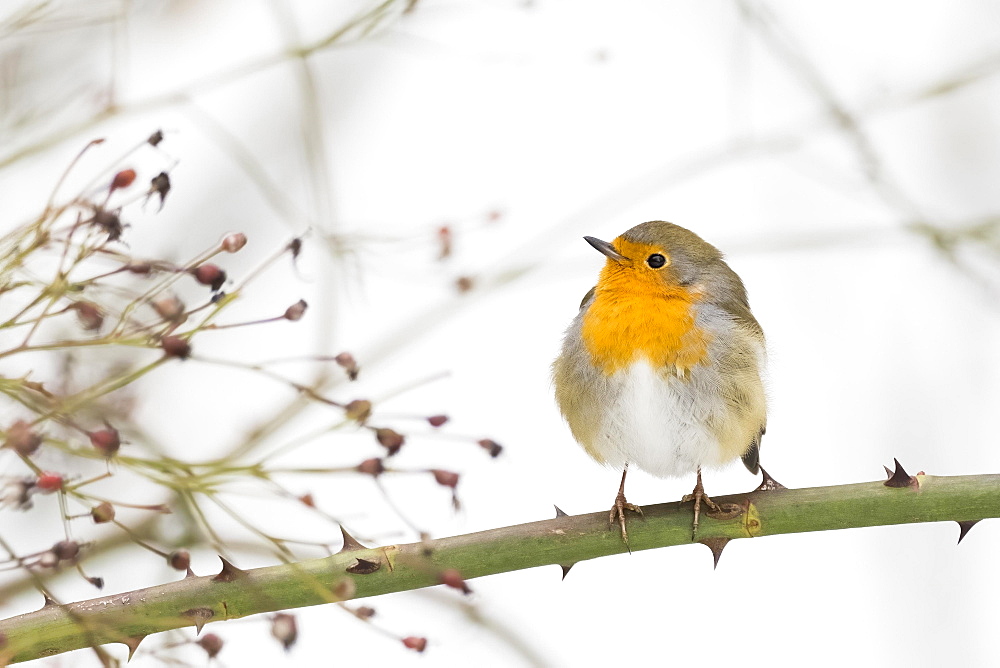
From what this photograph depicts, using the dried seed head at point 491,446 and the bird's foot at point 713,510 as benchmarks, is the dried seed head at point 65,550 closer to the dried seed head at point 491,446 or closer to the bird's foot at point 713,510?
the dried seed head at point 491,446

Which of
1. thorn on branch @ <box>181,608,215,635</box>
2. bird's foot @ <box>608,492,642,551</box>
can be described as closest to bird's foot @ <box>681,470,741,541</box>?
bird's foot @ <box>608,492,642,551</box>

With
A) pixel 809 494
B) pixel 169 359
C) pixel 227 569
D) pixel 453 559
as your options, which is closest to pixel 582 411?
pixel 809 494

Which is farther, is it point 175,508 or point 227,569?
point 175,508

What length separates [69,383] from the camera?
149cm

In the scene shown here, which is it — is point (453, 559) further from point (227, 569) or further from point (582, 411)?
point (582, 411)

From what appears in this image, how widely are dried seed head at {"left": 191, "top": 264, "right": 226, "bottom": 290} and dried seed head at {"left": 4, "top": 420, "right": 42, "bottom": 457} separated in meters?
0.27

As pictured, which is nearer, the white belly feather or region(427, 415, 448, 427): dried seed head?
region(427, 415, 448, 427): dried seed head

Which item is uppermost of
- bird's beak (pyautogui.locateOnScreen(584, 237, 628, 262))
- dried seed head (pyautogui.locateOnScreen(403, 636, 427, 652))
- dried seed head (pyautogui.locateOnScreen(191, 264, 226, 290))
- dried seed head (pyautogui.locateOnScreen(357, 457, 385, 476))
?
bird's beak (pyautogui.locateOnScreen(584, 237, 628, 262))

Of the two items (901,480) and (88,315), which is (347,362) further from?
(901,480)

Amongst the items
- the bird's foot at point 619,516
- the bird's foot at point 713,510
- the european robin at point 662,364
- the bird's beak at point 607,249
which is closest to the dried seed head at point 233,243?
the bird's foot at point 619,516

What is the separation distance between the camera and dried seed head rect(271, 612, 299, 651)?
50.4 inches

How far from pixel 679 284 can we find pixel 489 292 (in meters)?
0.55

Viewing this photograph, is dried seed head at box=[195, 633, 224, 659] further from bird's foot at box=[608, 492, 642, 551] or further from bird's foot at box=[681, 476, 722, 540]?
bird's foot at box=[681, 476, 722, 540]

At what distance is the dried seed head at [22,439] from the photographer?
115 cm
